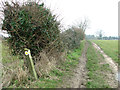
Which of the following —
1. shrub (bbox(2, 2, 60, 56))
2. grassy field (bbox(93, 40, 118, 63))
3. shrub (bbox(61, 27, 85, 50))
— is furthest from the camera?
grassy field (bbox(93, 40, 118, 63))

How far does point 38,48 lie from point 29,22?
60.9 inches

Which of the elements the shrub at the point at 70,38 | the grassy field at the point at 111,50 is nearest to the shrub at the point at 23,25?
the shrub at the point at 70,38

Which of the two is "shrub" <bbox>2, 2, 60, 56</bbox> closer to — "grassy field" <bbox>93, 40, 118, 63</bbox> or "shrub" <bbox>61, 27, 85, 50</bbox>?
"shrub" <bbox>61, 27, 85, 50</bbox>

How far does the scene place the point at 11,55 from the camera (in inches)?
213

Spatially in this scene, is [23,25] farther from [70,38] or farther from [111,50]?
[111,50]

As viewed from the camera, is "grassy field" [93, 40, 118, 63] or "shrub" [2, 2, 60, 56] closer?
"shrub" [2, 2, 60, 56]

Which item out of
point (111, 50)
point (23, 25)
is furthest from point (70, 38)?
point (23, 25)

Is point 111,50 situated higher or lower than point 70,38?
lower

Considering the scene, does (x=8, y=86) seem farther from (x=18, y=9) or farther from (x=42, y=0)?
(x=42, y=0)

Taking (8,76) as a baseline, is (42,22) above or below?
above

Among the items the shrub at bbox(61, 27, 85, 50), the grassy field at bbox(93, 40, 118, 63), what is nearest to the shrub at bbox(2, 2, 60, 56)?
the shrub at bbox(61, 27, 85, 50)

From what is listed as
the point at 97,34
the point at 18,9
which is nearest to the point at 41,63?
the point at 18,9

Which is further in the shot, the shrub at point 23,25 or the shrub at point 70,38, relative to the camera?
the shrub at point 70,38

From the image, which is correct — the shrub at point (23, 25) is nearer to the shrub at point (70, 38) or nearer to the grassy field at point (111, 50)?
the shrub at point (70, 38)
